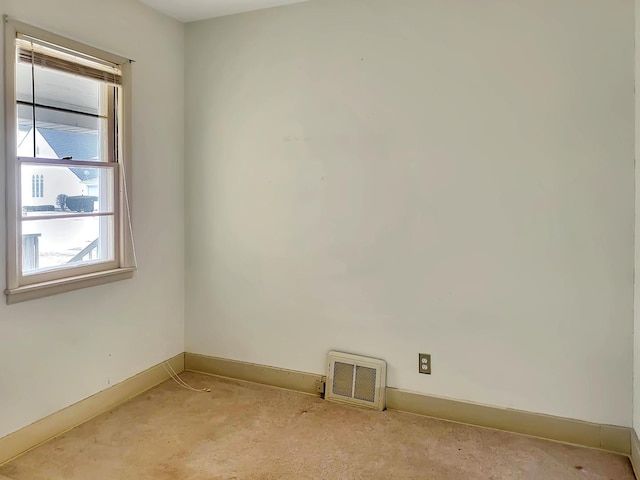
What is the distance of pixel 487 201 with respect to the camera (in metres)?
2.59

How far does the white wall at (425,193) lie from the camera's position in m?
2.39

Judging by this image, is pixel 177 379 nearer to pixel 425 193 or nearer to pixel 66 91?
pixel 66 91

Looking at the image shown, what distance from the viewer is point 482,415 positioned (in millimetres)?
2635

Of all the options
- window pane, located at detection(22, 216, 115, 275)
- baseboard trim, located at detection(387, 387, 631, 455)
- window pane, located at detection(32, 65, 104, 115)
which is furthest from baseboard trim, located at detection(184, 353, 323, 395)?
window pane, located at detection(32, 65, 104, 115)

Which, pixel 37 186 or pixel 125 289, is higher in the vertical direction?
pixel 37 186

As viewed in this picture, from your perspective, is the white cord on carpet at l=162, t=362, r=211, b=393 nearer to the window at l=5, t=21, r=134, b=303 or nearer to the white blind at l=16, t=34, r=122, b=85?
the window at l=5, t=21, r=134, b=303

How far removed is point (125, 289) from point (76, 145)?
95 centimetres

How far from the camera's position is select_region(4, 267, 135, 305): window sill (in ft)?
7.39

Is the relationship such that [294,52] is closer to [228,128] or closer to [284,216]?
[228,128]

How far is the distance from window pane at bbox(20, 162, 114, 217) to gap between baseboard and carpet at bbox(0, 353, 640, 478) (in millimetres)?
Result: 1144

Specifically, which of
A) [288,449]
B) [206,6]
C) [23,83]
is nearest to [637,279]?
[288,449]

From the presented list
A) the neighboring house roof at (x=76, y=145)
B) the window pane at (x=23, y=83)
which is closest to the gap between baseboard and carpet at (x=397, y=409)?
the neighboring house roof at (x=76, y=145)

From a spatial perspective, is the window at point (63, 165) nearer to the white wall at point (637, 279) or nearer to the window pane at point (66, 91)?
the window pane at point (66, 91)

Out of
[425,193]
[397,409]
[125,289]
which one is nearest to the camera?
[425,193]
